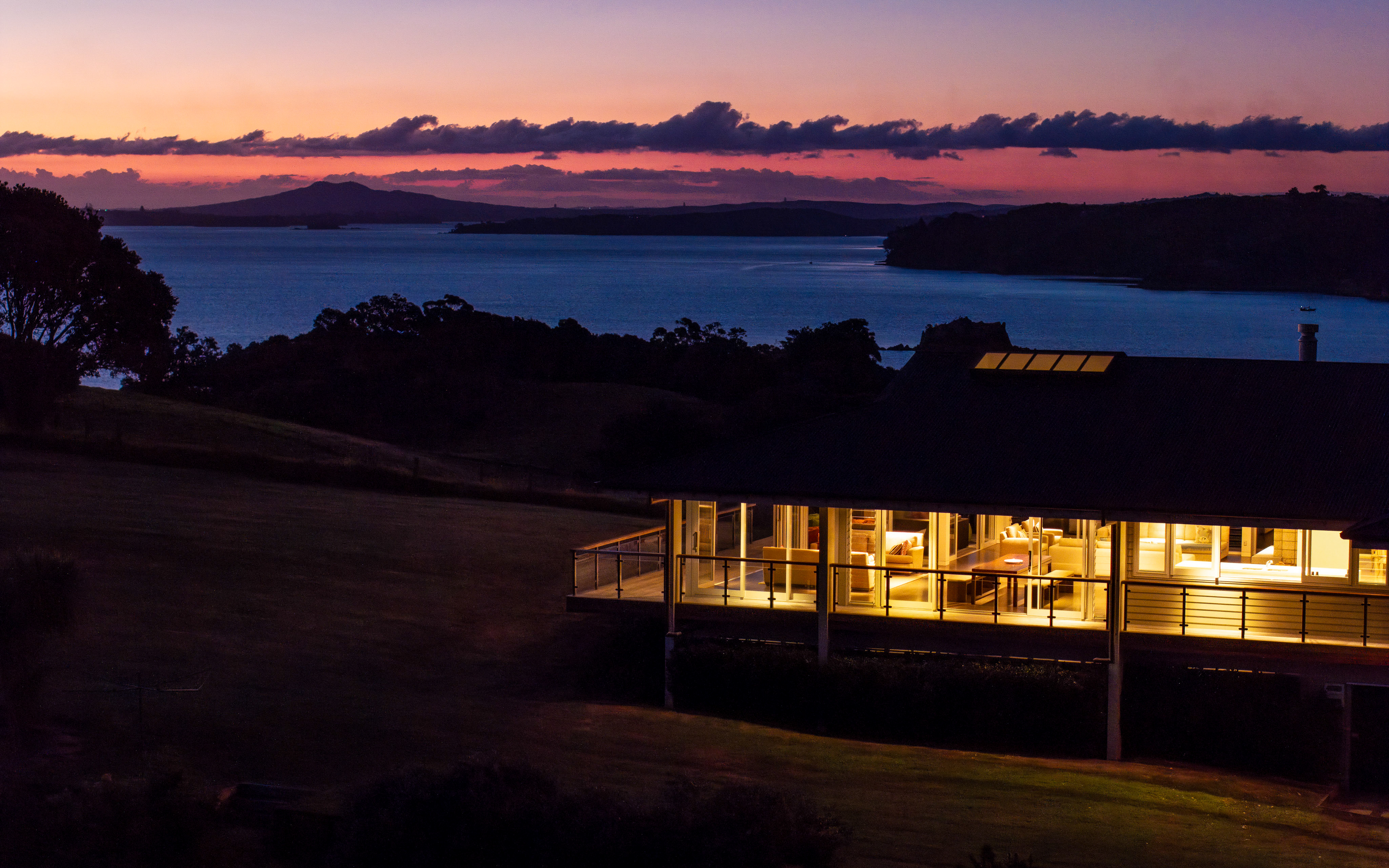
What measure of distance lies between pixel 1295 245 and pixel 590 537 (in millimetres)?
149693

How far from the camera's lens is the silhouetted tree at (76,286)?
5000 cm

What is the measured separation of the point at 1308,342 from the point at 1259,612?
6.99 m

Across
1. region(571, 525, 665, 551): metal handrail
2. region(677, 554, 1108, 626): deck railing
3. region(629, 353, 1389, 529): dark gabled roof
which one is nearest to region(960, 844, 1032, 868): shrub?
region(677, 554, 1108, 626): deck railing

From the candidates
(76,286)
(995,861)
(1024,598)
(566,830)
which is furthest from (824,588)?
(76,286)

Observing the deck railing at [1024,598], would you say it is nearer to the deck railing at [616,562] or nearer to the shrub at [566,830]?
the deck railing at [616,562]

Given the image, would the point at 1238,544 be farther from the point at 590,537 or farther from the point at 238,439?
the point at 238,439

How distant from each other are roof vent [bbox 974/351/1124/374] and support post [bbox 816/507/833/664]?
403cm

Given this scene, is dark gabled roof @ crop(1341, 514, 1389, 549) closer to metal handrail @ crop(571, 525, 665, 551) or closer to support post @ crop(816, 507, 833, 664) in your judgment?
support post @ crop(816, 507, 833, 664)

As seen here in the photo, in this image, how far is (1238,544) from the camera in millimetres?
19469

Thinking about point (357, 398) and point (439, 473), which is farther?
point (357, 398)

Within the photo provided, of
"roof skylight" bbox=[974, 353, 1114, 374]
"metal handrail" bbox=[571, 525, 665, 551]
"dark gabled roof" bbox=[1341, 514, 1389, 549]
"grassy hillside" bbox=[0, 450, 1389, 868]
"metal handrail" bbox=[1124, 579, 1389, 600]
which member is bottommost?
"grassy hillside" bbox=[0, 450, 1389, 868]

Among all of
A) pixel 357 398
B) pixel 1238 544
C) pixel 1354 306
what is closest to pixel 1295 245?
pixel 1354 306

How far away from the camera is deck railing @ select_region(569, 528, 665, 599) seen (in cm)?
2147

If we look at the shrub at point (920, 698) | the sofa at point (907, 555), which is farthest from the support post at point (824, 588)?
the sofa at point (907, 555)
